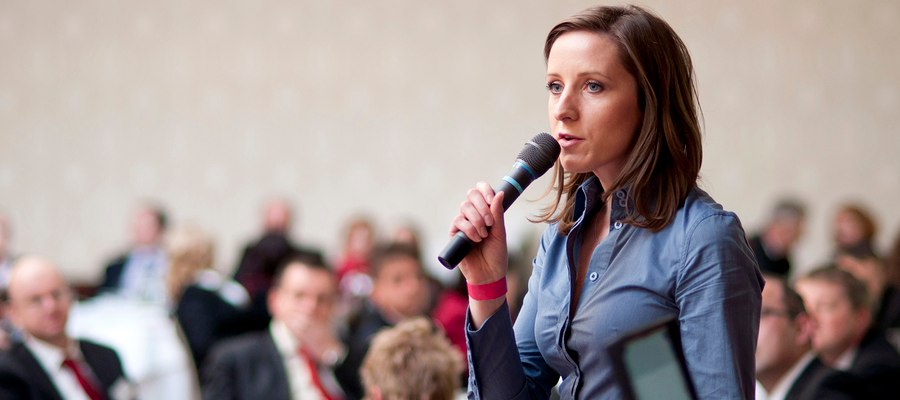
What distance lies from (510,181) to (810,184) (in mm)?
8545

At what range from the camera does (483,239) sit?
4.87ft

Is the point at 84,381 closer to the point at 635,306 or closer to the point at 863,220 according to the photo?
the point at 635,306

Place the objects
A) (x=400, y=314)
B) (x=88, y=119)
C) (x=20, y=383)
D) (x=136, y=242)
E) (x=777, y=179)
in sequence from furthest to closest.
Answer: (x=88, y=119) < (x=777, y=179) < (x=136, y=242) < (x=400, y=314) < (x=20, y=383)

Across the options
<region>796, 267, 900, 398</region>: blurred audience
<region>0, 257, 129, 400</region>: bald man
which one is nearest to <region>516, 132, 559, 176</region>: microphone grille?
<region>796, 267, 900, 398</region>: blurred audience

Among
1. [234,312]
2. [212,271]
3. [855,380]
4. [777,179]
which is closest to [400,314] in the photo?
[234,312]

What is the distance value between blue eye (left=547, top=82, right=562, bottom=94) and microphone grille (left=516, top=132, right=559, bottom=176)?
6 centimetres

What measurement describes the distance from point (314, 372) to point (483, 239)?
10.1 feet

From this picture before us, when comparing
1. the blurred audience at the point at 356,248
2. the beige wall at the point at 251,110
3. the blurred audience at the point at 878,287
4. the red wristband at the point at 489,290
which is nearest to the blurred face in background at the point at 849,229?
the beige wall at the point at 251,110

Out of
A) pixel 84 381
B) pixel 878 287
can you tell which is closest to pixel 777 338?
pixel 878 287

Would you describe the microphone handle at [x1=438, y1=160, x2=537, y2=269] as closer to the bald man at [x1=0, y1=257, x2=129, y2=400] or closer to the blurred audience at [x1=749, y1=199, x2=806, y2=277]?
the bald man at [x1=0, y1=257, x2=129, y2=400]

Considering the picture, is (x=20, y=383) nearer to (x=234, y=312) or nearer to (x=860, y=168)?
(x=234, y=312)

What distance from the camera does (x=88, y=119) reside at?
10.2 m

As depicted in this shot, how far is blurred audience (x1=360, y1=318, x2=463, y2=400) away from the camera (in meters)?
2.81

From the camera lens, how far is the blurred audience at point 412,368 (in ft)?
9.23
